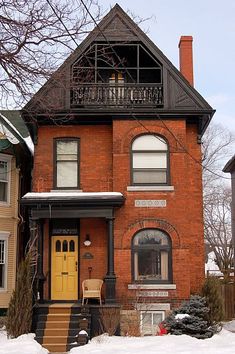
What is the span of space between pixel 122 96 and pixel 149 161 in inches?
102

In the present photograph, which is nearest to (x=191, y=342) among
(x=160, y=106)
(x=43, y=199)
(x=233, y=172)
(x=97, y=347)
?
(x=97, y=347)

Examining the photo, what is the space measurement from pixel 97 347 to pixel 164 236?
18.0 ft

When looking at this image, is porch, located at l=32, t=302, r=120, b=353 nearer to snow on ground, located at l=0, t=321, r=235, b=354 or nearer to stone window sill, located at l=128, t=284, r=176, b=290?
snow on ground, located at l=0, t=321, r=235, b=354

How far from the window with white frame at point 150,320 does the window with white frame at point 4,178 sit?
281 inches

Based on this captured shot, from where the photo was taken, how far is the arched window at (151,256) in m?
19.1

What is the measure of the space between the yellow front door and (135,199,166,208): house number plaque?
8.52ft

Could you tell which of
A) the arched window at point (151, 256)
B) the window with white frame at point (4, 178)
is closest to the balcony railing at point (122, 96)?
the window with white frame at point (4, 178)

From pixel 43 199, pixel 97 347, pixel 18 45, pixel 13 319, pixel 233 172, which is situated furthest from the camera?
pixel 233 172

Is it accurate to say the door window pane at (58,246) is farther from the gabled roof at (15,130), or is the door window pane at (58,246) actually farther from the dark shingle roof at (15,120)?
the dark shingle roof at (15,120)

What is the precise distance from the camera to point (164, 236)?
63.5 feet

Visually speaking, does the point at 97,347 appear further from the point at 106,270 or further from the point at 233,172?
the point at 233,172

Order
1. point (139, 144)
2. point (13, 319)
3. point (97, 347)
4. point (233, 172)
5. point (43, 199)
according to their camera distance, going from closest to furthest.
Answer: point (97, 347)
point (13, 319)
point (43, 199)
point (139, 144)
point (233, 172)

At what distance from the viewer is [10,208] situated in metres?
21.8

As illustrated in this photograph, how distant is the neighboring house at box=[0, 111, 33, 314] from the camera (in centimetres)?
2117
